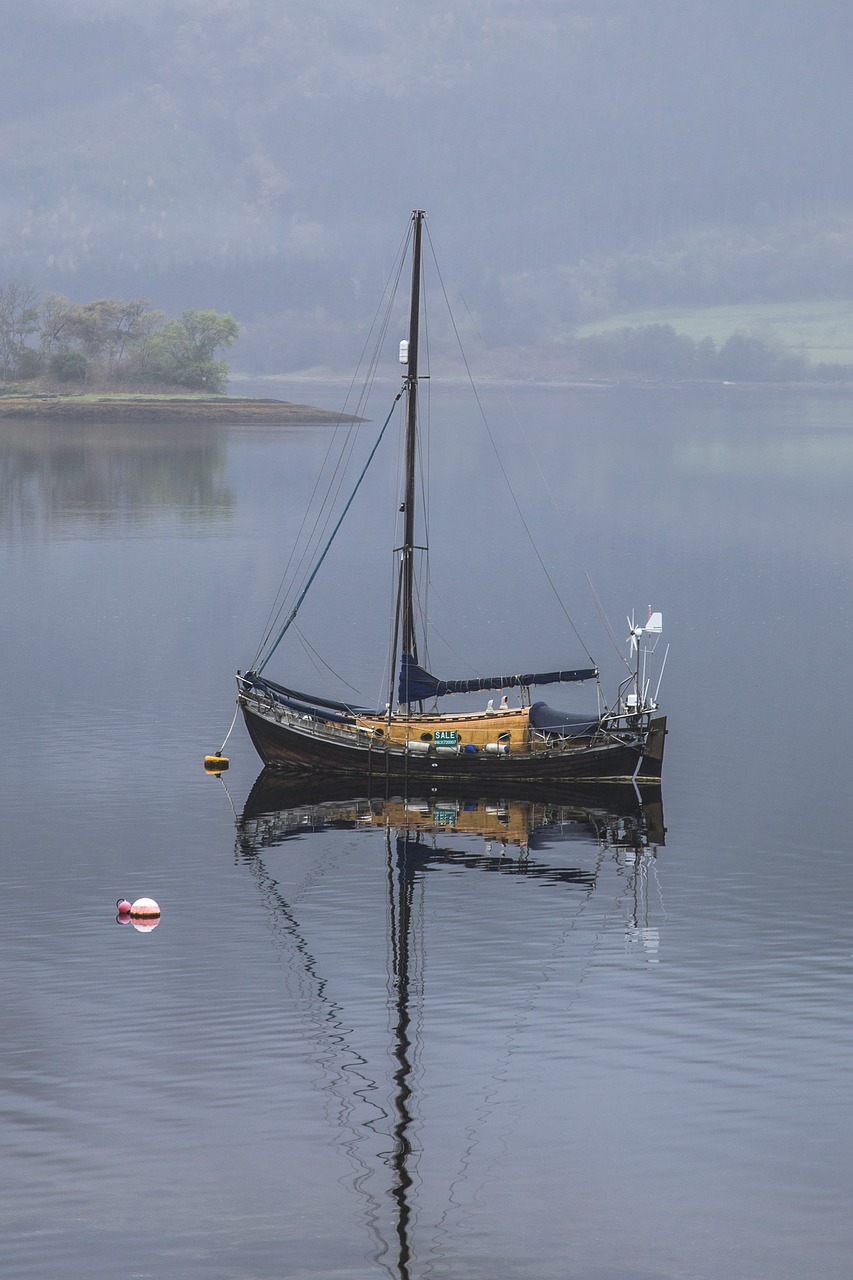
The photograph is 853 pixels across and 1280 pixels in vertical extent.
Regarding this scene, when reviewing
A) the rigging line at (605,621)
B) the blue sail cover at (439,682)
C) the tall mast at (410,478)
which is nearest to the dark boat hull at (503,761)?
the blue sail cover at (439,682)

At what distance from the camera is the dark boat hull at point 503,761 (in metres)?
66.1

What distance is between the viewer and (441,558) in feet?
486

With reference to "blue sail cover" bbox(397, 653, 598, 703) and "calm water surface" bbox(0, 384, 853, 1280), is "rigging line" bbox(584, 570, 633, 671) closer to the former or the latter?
"calm water surface" bbox(0, 384, 853, 1280)

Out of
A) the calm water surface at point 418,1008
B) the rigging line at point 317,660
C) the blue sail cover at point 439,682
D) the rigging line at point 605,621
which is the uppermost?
the blue sail cover at point 439,682

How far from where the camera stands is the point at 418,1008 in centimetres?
4491

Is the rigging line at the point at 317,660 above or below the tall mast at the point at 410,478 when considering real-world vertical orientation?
below

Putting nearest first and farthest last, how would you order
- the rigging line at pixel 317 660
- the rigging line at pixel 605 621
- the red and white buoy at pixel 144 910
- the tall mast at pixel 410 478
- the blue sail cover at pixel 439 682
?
the red and white buoy at pixel 144 910, the blue sail cover at pixel 439 682, the tall mast at pixel 410 478, the rigging line at pixel 317 660, the rigging line at pixel 605 621

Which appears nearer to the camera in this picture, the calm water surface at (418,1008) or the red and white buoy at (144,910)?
the calm water surface at (418,1008)

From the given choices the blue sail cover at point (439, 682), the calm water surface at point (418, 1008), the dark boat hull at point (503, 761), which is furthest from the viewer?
the blue sail cover at point (439, 682)

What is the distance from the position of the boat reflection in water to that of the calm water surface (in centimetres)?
14

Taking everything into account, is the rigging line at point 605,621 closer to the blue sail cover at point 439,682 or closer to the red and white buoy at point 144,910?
the blue sail cover at point 439,682

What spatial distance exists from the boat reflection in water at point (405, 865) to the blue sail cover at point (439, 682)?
4.47 meters

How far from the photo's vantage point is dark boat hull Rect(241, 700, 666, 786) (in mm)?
66062

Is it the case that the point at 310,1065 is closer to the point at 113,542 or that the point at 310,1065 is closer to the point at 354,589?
the point at 354,589
